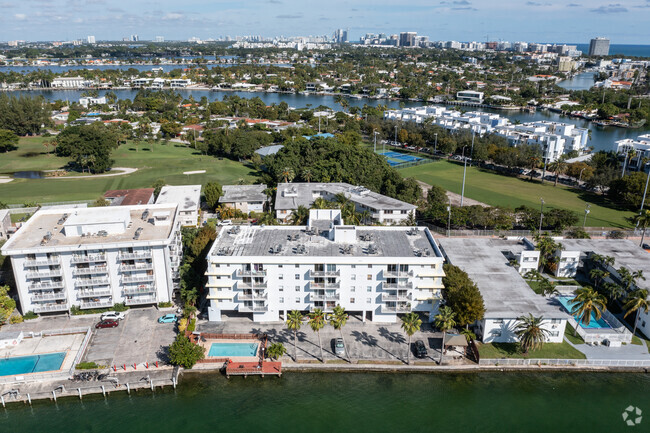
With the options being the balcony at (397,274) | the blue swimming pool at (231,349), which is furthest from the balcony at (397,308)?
the blue swimming pool at (231,349)

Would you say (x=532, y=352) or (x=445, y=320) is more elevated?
(x=445, y=320)

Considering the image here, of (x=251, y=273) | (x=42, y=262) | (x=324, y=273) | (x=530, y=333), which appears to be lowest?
(x=530, y=333)

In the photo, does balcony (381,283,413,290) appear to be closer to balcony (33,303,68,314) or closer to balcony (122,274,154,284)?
balcony (122,274,154,284)

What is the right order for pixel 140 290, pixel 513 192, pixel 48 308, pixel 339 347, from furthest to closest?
pixel 513 192 < pixel 140 290 < pixel 48 308 < pixel 339 347

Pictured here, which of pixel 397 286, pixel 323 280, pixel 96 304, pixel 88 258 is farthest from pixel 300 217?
pixel 96 304

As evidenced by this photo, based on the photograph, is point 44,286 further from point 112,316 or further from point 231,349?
point 231,349

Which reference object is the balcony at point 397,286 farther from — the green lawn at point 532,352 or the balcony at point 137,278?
the balcony at point 137,278
